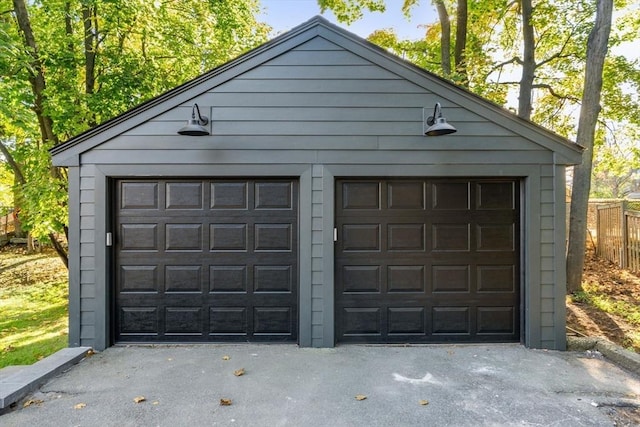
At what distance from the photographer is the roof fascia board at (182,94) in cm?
398

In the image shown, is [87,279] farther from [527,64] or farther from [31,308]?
[527,64]

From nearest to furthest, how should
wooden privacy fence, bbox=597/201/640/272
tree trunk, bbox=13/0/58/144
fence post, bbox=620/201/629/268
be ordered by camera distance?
tree trunk, bbox=13/0/58/144, wooden privacy fence, bbox=597/201/640/272, fence post, bbox=620/201/629/268

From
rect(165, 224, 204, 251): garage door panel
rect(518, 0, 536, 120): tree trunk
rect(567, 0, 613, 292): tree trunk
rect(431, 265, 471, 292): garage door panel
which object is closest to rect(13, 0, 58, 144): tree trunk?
rect(165, 224, 204, 251): garage door panel

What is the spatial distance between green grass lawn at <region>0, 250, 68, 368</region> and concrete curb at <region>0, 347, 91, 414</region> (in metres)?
1.75

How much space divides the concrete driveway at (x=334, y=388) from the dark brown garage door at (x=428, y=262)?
10.8 inches

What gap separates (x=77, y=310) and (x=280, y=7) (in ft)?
29.9

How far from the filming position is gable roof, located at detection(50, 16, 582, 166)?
3.99m

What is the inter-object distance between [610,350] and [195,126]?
5.02 meters

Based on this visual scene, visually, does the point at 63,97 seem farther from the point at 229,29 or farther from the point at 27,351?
the point at 27,351

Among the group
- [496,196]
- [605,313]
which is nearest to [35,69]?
[496,196]

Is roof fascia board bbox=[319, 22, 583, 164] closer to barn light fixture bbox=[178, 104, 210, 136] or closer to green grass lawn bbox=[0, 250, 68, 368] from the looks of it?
barn light fixture bbox=[178, 104, 210, 136]

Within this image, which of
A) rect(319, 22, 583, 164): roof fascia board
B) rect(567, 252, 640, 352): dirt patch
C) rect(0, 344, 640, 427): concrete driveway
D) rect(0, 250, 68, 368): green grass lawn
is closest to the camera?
rect(0, 344, 640, 427): concrete driveway

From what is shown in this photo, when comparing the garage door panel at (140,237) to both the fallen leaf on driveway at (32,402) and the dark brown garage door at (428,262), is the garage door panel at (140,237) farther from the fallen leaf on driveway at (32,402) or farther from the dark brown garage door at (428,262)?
the dark brown garage door at (428,262)

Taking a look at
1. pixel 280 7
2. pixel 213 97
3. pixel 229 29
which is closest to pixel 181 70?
pixel 229 29
